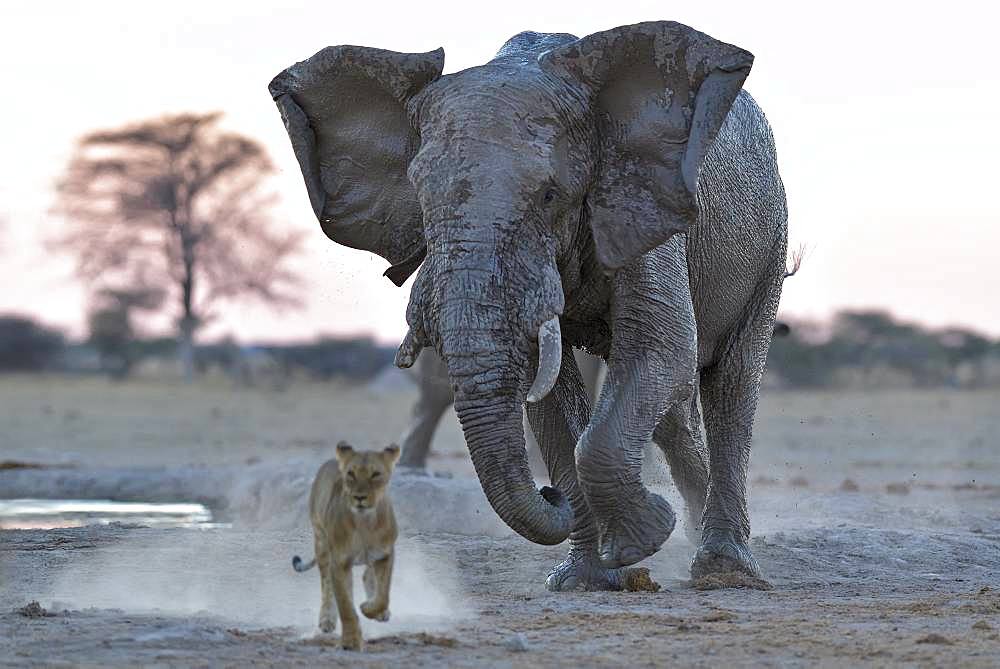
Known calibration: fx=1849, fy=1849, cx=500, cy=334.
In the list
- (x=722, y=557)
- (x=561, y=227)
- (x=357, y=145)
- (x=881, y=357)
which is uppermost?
(x=881, y=357)

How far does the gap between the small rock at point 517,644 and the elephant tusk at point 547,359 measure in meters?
0.92

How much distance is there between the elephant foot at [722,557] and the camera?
8.33 metres

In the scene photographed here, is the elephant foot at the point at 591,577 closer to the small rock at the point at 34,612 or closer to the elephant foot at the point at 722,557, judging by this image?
the elephant foot at the point at 722,557

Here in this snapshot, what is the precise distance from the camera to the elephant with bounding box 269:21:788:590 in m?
6.55

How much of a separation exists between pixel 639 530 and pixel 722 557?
1351 mm

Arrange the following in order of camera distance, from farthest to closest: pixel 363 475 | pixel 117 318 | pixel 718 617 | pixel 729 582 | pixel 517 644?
pixel 117 318, pixel 729 582, pixel 718 617, pixel 517 644, pixel 363 475

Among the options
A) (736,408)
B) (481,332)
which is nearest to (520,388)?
(481,332)

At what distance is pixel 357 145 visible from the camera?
773 centimetres

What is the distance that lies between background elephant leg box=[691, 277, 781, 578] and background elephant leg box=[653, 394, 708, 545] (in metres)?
0.68

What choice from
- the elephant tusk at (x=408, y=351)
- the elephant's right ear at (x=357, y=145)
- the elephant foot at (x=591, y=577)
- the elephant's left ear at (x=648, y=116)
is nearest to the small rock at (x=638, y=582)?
the elephant foot at (x=591, y=577)

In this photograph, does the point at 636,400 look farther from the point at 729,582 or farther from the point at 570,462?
the point at 729,582

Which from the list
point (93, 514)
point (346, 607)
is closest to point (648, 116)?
point (346, 607)

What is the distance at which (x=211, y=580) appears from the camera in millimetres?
7844

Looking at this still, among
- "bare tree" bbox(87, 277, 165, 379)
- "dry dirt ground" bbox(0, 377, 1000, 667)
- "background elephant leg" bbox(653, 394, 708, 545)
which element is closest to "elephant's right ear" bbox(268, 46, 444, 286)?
"dry dirt ground" bbox(0, 377, 1000, 667)
